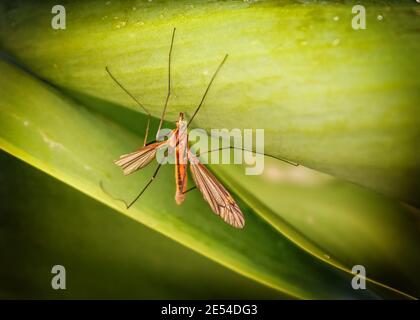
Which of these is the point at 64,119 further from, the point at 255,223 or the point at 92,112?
the point at 255,223

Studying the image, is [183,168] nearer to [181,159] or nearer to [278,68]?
[181,159]

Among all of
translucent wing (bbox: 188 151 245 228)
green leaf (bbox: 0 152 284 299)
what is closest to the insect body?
translucent wing (bbox: 188 151 245 228)

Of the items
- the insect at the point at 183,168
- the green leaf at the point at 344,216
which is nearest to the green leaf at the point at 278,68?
the insect at the point at 183,168

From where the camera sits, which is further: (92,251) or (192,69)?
(92,251)

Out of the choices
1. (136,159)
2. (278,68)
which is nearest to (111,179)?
(136,159)

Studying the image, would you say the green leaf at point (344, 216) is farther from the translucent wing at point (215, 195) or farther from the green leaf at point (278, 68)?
the green leaf at point (278, 68)

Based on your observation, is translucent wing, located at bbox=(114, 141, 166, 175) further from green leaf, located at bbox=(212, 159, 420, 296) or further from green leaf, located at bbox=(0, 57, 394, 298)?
green leaf, located at bbox=(212, 159, 420, 296)

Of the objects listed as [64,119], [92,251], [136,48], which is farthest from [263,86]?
[92,251]
